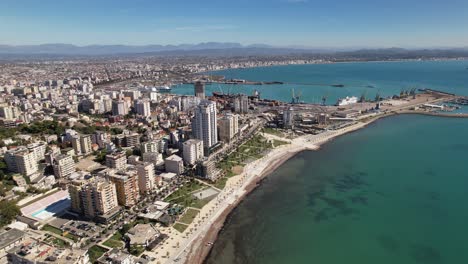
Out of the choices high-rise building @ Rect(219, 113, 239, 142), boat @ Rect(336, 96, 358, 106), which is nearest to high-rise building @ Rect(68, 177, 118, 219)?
high-rise building @ Rect(219, 113, 239, 142)

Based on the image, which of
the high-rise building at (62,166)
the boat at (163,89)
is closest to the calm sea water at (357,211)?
the high-rise building at (62,166)

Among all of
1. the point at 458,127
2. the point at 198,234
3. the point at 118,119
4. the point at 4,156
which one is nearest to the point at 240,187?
the point at 198,234

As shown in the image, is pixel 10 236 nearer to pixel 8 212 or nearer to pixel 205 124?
pixel 8 212

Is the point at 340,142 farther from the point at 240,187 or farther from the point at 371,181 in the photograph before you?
the point at 240,187

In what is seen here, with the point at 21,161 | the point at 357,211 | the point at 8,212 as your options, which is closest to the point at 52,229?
the point at 8,212

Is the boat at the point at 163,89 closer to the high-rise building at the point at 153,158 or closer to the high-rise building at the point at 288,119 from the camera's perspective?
the high-rise building at the point at 288,119

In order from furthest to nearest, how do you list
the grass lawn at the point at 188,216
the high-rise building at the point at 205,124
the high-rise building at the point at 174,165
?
the high-rise building at the point at 205,124, the high-rise building at the point at 174,165, the grass lawn at the point at 188,216
